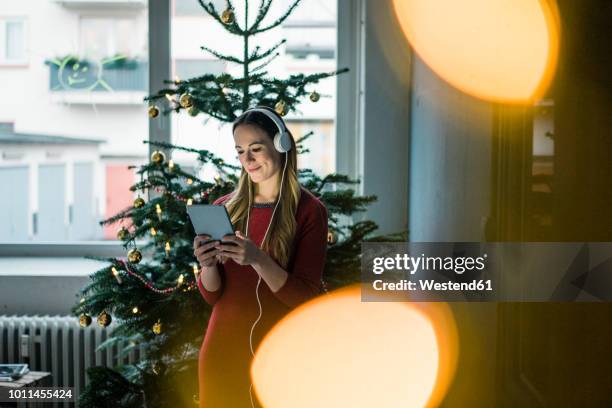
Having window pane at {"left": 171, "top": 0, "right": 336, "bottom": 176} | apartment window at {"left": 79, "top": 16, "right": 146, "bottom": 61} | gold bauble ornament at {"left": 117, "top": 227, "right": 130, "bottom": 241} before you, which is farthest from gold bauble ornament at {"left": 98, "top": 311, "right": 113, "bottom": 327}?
apartment window at {"left": 79, "top": 16, "right": 146, "bottom": 61}

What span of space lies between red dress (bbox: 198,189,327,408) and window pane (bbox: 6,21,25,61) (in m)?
2.49

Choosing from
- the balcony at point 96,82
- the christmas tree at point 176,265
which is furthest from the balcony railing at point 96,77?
the christmas tree at point 176,265

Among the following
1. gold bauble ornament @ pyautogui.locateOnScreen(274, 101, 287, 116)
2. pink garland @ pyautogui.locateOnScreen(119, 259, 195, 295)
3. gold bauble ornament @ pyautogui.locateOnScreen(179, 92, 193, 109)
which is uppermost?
gold bauble ornament @ pyautogui.locateOnScreen(179, 92, 193, 109)

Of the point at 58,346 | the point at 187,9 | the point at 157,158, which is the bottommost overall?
the point at 58,346

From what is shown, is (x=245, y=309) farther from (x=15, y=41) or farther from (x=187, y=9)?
(x=15, y=41)

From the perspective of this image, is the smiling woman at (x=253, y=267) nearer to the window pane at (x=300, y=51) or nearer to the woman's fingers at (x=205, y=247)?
the woman's fingers at (x=205, y=247)

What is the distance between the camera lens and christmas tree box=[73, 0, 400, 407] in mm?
2215

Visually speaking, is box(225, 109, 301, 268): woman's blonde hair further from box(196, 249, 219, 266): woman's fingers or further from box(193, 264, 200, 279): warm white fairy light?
box(193, 264, 200, 279): warm white fairy light

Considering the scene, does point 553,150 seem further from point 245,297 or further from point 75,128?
point 75,128

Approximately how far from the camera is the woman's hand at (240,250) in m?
1.47

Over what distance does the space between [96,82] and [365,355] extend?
1963 mm

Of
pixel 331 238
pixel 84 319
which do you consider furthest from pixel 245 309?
pixel 84 319

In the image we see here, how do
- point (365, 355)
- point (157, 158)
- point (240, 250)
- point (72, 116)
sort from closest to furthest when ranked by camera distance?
point (240, 250) → point (157, 158) → point (365, 355) → point (72, 116)

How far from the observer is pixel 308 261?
1.56 meters
